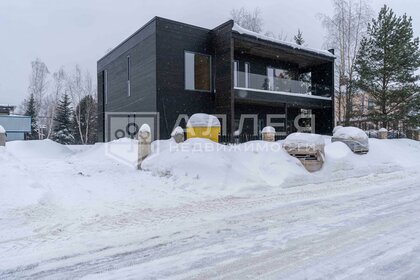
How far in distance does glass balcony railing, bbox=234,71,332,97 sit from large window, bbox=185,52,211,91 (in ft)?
5.61

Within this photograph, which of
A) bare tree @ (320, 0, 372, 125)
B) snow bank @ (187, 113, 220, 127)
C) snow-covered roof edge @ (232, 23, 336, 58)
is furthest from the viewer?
bare tree @ (320, 0, 372, 125)

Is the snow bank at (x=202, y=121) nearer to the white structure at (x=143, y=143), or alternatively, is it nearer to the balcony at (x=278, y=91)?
the white structure at (x=143, y=143)

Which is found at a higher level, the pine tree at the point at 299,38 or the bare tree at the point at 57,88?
the pine tree at the point at 299,38

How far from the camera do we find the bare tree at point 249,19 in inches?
1256

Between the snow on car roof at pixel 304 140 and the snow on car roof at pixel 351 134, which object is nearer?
the snow on car roof at pixel 304 140

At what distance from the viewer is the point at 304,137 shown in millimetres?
10766

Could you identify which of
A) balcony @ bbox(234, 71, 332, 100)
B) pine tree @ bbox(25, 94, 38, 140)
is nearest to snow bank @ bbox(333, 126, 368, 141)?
balcony @ bbox(234, 71, 332, 100)

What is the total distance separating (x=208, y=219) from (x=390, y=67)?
2283 cm

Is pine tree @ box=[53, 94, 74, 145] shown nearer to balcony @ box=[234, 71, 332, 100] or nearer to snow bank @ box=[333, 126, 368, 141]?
balcony @ box=[234, 71, 332, 100]

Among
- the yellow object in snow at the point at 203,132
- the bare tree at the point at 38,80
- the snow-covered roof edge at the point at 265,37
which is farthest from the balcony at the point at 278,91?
the bare tree at the point at 38,80

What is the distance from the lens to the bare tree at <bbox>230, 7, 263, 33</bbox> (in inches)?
1256

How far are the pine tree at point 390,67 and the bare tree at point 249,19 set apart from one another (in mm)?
11512

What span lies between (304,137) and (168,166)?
478 centimetres

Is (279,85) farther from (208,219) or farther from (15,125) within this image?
(15,125)
